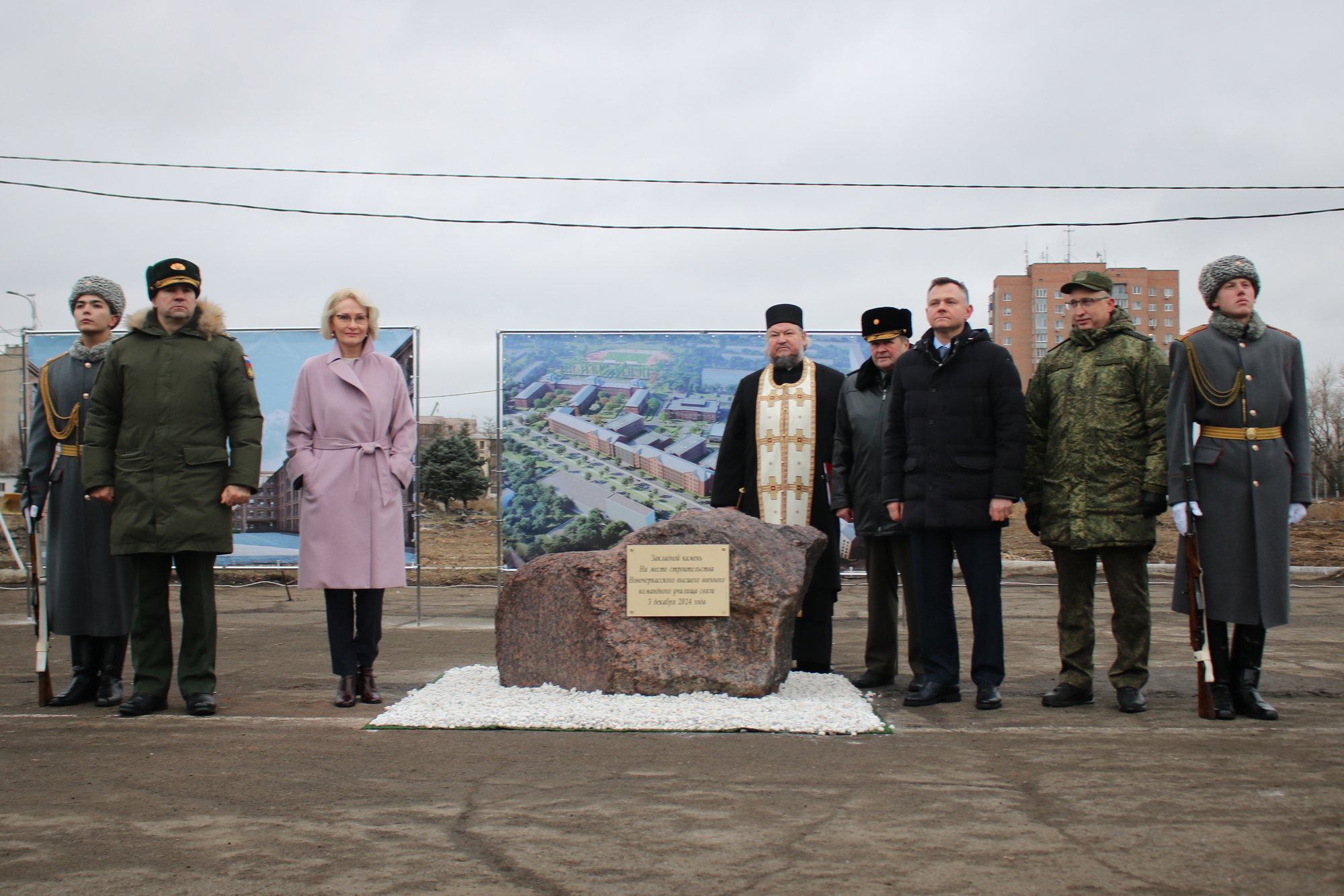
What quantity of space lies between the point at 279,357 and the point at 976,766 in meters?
8.06

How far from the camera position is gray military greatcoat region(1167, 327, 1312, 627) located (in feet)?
14.3

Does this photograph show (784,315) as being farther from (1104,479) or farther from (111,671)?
(111,671)

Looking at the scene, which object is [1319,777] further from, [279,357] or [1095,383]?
[279,357]

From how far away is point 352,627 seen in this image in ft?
16.2

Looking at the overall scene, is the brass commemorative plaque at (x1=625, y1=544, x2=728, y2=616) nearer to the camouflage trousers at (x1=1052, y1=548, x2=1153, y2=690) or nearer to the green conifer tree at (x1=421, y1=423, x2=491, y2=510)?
the camouflage trousers at (x1=1052, y1=548, x2=1153, y2=690)

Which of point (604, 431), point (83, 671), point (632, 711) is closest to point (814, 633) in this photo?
point (632, 711)

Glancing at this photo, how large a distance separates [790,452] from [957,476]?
1.12m

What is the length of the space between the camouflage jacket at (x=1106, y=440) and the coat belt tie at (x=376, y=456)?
3.15 metres

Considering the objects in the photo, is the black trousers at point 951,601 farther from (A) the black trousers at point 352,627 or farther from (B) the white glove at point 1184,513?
(A) the black trousers at point 352,627

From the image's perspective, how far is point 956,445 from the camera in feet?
15.4

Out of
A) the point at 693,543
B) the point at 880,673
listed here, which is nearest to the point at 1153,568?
the point at 880,673

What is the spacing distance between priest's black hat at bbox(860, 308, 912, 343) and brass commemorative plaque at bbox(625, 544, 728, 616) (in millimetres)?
1556

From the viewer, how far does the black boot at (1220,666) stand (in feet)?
14.1

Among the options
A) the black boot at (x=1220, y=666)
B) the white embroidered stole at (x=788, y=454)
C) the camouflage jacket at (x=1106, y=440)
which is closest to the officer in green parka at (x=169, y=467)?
the white embroidered stole at (x=788, y=454)
